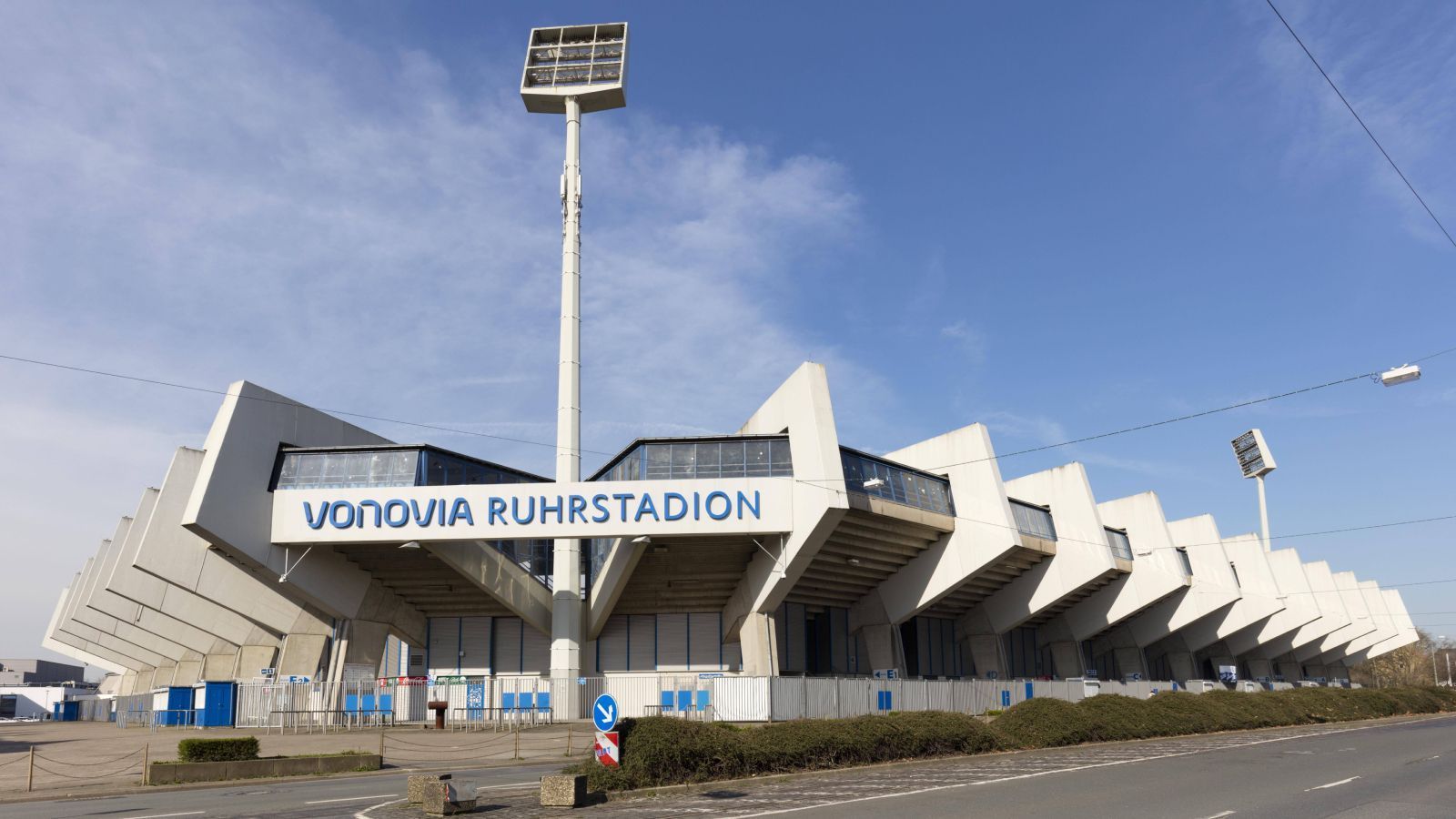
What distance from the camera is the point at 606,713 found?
16141 mm

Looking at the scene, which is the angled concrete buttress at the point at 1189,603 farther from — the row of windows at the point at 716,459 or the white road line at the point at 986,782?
the white road line at the point at 986,782

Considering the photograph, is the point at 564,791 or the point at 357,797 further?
the point at 357,797

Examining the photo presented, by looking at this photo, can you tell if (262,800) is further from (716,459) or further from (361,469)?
(361,469)

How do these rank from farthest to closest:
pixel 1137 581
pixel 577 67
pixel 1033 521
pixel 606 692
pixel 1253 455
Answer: pixel 1253 455 < pixel 1137 581 < pixel 1033 521 < pixel 577 67 < pixel 606 692

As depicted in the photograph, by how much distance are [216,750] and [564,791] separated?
1041cm

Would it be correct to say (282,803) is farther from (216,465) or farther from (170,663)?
(170,663)

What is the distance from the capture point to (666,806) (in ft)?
51.0

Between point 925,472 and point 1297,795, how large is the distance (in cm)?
2981

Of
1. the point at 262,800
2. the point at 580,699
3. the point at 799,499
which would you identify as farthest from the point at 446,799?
the point at 580,699

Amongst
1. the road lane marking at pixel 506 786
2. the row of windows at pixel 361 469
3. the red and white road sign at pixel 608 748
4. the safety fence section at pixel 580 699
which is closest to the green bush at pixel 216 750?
the road lane marking at pixel 506 786

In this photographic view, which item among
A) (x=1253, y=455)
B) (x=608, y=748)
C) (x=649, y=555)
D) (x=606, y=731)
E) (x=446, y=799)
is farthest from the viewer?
(x=1253, y=455)

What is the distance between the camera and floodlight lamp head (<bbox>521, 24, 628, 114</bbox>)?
47.3m

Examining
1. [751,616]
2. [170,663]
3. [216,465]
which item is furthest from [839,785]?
[170,663]

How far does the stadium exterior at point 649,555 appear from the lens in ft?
126
